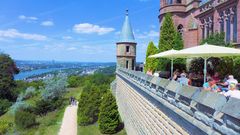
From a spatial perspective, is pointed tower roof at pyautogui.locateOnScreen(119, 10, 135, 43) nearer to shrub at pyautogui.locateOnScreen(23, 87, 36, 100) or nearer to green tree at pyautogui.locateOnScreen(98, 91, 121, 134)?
green tree at pyautogui.locateOnScreen(98, 91, 121, 134)

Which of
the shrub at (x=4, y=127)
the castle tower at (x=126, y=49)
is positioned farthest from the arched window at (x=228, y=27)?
the shrub at (x=4, y=127)

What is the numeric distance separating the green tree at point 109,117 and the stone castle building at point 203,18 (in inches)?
394

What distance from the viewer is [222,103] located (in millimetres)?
5195

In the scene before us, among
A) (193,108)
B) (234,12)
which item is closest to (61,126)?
(234,12)

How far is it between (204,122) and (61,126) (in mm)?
31016

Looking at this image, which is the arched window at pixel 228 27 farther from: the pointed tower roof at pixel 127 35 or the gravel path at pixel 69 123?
the pointed tower roof at pixel 127 35

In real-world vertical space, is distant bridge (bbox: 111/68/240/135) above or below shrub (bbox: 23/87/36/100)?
above

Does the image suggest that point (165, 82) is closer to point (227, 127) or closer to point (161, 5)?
point (227, 127)

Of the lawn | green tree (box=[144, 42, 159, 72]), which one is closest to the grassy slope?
the lawn

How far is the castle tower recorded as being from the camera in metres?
46.7

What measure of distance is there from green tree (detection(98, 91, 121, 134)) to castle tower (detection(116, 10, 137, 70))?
17405 millimetres

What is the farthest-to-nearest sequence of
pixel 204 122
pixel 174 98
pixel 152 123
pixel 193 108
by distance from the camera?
pixel 152 123 → pixel 174 98 → pixel 193 108 → pixel 204 122

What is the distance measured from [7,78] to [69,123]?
30028 mm

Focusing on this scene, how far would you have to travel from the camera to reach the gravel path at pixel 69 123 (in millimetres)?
32506
